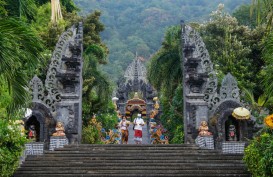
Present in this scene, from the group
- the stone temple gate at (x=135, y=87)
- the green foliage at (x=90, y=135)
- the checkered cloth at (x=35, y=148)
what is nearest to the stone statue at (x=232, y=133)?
the green foliage at (x=90, y=135)

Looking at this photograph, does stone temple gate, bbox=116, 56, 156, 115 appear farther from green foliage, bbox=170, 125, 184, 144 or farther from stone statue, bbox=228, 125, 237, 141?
stone statue, bbox=228, 125, 237, 141

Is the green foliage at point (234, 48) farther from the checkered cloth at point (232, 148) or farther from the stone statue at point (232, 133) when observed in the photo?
the checkered cloth at point (232, 148)

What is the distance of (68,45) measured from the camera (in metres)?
16.1

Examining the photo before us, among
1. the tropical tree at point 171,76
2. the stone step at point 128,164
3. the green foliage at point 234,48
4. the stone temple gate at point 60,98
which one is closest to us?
the stone step at point 128,164

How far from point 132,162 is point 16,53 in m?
6.12

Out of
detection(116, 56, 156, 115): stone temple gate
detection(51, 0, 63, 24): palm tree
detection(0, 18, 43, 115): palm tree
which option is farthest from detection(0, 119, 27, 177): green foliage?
detection(116, 56, 156, 115): stone temple gate

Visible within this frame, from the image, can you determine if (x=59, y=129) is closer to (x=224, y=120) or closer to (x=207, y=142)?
(x=207, y=142)

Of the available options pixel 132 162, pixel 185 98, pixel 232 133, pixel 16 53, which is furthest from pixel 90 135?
pixel 16 53

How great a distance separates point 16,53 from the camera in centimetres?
682

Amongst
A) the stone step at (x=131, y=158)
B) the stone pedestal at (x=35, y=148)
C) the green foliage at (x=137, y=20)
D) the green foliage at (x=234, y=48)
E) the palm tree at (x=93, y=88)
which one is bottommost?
the stone step at (x=131, y=158)

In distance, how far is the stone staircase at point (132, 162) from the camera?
11453 mm

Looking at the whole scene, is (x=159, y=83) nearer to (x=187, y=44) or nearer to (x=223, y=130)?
(x=187, y=44)

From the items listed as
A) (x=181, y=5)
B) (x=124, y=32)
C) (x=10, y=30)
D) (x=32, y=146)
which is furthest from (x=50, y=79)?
(x=181, y=5)

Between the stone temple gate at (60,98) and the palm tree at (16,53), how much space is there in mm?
7495
